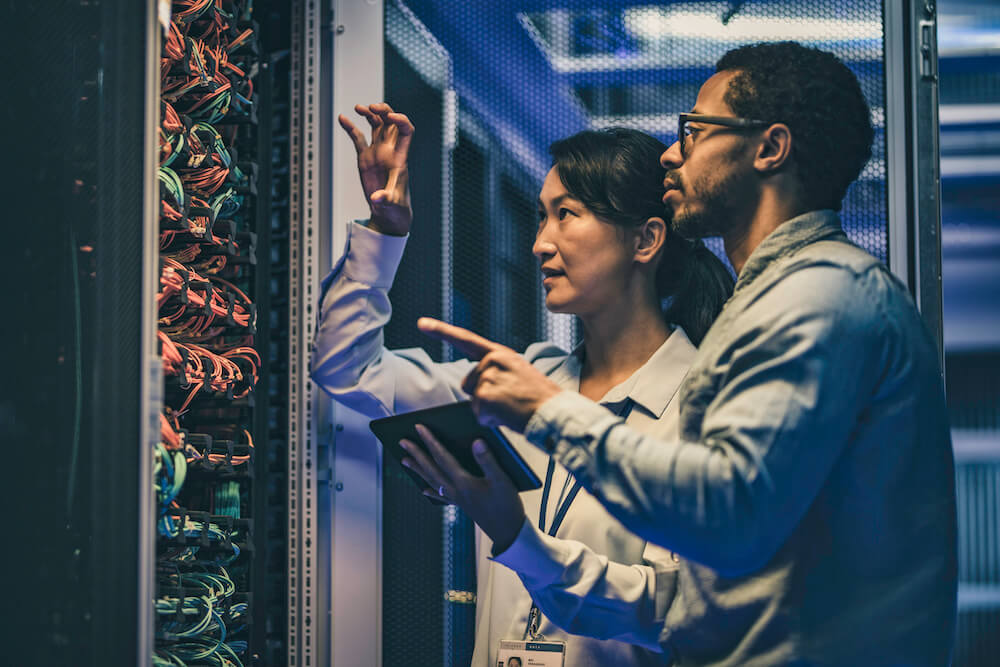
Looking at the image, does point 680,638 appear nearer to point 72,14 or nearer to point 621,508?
point 621,508

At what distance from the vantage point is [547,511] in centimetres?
199

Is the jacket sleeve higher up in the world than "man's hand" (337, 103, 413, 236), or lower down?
lower down

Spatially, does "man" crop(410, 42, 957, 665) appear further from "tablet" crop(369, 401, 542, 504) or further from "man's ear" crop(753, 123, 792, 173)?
"tablet" crop(369, 401, 542, 504)

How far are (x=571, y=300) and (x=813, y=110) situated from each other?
0.72 m

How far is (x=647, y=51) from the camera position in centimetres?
231

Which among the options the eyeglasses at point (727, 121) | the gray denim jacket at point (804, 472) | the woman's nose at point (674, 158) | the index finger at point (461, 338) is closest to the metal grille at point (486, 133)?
the woman's nose at point (674, 158)

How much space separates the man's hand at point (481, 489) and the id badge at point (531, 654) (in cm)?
36

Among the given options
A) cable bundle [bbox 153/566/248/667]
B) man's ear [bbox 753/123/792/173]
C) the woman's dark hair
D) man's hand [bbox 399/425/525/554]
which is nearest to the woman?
the woman's dark hair

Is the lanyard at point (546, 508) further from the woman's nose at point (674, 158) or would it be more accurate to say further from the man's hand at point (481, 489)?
the woman's nose at point (674, 158)

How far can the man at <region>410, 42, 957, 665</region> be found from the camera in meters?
1.20

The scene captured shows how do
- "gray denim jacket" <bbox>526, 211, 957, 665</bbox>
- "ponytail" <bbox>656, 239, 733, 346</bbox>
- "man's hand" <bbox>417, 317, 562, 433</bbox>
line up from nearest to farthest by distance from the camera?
"gray denim jacket" <bbox>526, 211, 957, 665</bbox> → "man's hand" <bbox>417, 317, 562, 433</bbox> → "ponytail" <bbox>656, 239, 733, 346</bbox>

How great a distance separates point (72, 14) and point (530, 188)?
117 centimetres

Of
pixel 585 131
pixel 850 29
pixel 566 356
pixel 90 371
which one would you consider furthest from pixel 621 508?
pixel 850 29

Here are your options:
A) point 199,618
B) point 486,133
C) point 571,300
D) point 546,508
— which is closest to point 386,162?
point 486,133
